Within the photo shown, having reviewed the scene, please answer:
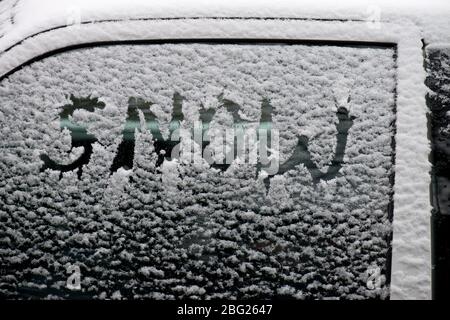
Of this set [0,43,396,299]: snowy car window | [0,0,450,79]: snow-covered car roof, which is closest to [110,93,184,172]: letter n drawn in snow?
[0,43,396,299]: snowy car window

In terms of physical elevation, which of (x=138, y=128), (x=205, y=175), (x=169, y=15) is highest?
(x=169, y=15)

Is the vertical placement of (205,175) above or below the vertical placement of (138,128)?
below

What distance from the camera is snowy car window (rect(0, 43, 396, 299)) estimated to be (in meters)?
1.11

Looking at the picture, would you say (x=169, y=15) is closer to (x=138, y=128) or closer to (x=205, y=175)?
(x=138, y=128)

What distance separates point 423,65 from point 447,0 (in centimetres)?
29

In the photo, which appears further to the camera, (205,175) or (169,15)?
(169,15)

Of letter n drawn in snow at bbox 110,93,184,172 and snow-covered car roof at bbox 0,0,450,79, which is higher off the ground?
snow-covered car roof at bbox 0,0,450,79

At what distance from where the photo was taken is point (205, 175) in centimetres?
115

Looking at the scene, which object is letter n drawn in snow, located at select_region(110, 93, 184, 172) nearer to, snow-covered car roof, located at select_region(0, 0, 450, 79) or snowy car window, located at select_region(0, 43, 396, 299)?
snowy car window, located at select_region(0, 43, 396, 299)

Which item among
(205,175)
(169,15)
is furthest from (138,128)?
A: (169,15)

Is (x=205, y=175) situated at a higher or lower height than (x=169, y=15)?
lower

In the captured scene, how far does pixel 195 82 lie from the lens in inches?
47.9
